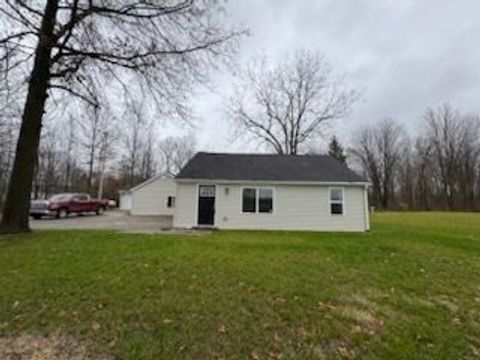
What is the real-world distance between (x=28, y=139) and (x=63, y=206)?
13969 mm

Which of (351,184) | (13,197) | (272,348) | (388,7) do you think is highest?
(388,7)

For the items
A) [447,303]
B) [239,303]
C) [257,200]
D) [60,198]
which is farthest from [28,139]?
[60,198]

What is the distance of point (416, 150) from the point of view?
5506cm

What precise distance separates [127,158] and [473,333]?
49737mm

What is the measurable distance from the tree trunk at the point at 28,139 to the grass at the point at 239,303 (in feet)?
10.5

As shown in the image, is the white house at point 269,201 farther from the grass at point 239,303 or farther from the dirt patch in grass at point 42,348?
the dirt patch in grass at point 42,348

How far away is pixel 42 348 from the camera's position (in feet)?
13.6

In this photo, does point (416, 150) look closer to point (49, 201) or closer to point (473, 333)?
point (49, 201)

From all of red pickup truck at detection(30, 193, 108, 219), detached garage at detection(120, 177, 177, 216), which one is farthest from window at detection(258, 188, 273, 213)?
detached garage at detection(120, 177, 177, 216)

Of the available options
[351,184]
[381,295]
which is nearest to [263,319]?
[381,295]

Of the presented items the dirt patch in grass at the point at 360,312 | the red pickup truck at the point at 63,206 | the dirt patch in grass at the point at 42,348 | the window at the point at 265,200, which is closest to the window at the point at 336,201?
the window at the point at 265,200

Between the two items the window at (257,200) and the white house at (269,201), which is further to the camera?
the window at (257,200)

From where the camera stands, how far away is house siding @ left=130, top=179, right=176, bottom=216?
110 feet

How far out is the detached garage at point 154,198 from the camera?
33562 mm
